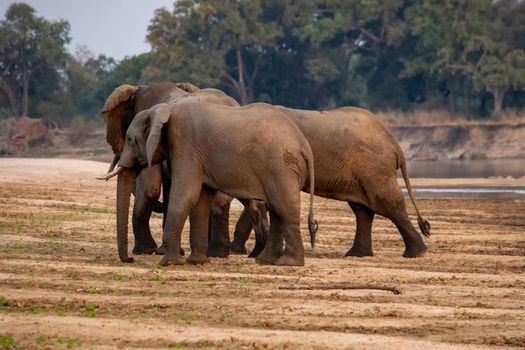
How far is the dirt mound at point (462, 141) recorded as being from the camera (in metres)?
69.2

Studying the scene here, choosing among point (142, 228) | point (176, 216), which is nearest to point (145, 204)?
point (142, 228)

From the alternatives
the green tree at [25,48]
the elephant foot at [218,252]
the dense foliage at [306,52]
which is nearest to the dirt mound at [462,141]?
the dense foliage at [306,52]

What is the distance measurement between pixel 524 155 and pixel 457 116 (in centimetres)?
847

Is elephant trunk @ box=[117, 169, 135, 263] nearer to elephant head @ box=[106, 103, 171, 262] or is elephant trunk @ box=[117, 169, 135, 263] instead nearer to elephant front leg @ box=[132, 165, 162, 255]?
elephant head @ box=[106, 103, 171, 262]

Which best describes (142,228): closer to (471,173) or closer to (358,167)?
(358,167)

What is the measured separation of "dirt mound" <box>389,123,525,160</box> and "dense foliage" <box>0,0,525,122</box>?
3.51 metres

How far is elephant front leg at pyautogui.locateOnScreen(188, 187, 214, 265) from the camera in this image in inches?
620

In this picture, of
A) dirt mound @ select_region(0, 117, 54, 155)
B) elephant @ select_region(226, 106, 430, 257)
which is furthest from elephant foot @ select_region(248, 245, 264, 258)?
dirt mound @ select_region(0, 117, 54, 155)

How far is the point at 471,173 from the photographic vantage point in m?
52.8

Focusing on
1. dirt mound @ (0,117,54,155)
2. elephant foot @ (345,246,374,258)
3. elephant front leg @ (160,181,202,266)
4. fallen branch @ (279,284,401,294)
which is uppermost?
elephant front leg @ (160,181,202,266)

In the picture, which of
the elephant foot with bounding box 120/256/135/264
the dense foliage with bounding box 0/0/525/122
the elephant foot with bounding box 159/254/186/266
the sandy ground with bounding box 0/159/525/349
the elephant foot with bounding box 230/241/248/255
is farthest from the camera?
the dense foliage with bounding box 0/0/525/122

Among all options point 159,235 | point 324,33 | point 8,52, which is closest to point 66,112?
point 8,52

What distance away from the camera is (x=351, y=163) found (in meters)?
17.3

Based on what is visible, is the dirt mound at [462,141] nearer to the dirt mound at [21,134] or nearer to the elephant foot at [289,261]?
the dirt mound at [21,134]
